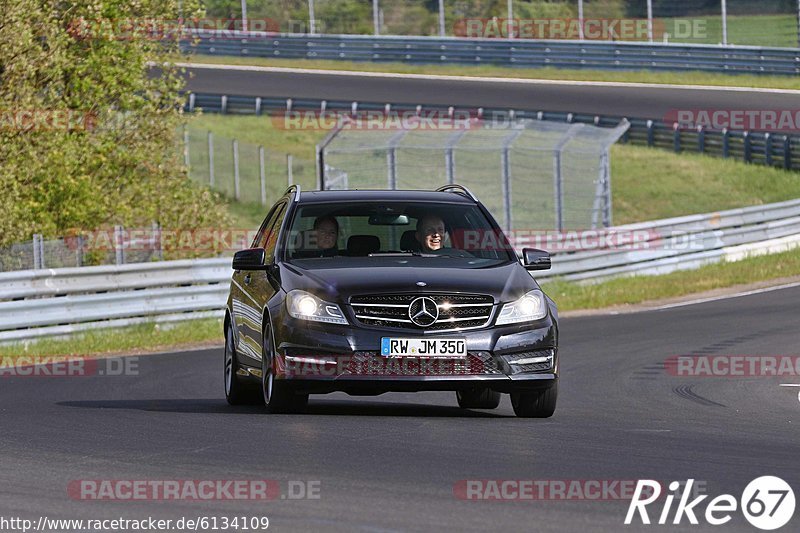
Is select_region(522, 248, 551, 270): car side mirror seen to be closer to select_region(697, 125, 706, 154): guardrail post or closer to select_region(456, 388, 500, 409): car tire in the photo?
select_region(456, 388, 500, 409): car tire

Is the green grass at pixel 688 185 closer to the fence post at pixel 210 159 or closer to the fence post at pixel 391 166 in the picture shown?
the fence post at pixel 210 159

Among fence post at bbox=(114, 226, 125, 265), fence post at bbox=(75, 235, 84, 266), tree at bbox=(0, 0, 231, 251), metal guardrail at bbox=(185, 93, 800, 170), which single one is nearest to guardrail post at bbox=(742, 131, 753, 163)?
metal guardrail at bbox=(185, 93, 800, 170)

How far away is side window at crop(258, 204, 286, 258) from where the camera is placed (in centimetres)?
1209

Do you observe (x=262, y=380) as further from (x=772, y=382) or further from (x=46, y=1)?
(x=46, y=1)

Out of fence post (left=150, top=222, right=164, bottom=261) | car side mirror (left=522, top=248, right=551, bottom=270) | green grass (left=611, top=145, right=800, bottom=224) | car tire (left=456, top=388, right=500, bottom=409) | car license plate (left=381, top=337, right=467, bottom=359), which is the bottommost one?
green grass (left=611, top=145, right=800, bottom=224)

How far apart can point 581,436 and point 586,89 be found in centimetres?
3880

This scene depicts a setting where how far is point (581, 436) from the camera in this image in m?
9.97

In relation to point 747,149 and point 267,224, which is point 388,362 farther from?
point 747,149

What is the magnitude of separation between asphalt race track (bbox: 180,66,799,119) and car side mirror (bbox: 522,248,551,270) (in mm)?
31765

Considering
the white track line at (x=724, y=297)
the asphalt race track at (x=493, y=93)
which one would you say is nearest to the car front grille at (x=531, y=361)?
the white track line at (x=724, y=297)

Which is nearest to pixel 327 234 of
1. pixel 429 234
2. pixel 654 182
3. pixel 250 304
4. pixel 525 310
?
pixel 429 234

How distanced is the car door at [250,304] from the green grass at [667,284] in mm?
13396

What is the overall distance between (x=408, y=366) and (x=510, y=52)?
42.7m

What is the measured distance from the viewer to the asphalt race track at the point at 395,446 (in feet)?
24.0
